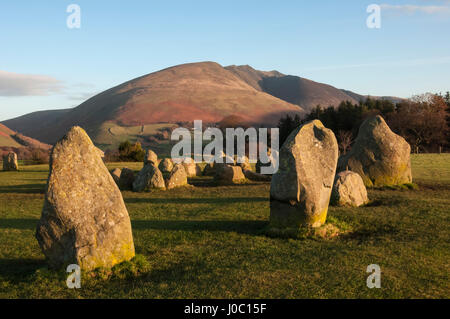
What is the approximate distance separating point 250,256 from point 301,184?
254 centimetres

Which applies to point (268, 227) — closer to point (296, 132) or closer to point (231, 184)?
point (296, 132)

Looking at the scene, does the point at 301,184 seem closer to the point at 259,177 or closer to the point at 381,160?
the point at 381,160

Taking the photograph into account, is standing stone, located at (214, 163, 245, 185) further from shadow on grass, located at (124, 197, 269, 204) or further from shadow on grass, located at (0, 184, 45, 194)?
shadow on grass, located at (0, 184, 45, 194)

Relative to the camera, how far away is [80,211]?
7.03 m

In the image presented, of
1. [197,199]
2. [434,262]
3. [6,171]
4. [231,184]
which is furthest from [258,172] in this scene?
[6,171]

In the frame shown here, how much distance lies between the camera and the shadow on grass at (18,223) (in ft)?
37.7

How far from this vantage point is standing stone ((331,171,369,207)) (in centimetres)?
1338

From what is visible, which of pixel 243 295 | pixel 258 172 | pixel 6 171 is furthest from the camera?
pixel 6 171

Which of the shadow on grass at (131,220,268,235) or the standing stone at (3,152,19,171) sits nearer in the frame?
the shadow on grass at (131,220,268,235)

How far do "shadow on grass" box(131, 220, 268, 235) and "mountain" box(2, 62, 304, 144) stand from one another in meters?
91.7

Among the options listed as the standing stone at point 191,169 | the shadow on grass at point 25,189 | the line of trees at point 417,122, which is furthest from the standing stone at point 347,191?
the line of trees at point 417,122

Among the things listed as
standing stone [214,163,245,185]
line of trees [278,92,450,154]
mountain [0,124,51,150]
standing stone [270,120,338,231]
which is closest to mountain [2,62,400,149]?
mountain [0,124,51,150]

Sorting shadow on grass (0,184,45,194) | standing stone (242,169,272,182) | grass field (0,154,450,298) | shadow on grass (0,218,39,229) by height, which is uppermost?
standing stone (242,169,272,182)

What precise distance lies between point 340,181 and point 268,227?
466 centimetres
